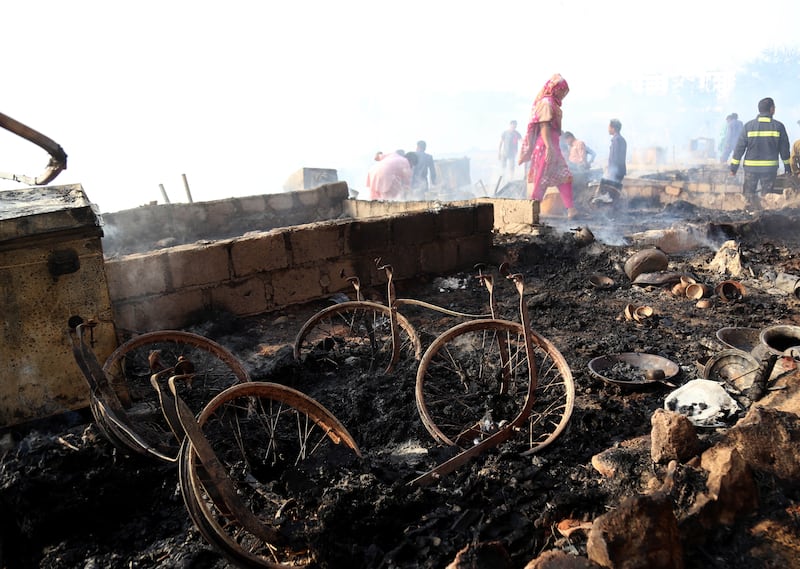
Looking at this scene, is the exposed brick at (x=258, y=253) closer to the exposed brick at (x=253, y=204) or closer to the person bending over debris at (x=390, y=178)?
the exposed brick at (x=253, y=204)

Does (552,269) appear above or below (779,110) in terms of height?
below

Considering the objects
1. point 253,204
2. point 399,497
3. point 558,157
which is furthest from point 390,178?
point 399,497

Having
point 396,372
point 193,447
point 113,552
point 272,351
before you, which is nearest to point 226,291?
point 272,351

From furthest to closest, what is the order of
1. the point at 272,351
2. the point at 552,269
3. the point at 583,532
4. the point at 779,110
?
the point at 779,110, the point at 552,269, the point at 272,351, the point at 583,532

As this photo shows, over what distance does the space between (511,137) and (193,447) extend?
Result: 21.6 meters

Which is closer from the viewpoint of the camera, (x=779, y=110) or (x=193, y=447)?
(x=193, y=447)

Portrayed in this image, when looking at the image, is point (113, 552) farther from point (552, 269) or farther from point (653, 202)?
point (653, 202)

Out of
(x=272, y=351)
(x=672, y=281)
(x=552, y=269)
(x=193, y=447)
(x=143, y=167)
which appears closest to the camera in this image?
(x=193, y=447)

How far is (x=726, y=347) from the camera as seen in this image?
5.14 meters

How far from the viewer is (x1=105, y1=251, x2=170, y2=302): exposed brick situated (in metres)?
5.74

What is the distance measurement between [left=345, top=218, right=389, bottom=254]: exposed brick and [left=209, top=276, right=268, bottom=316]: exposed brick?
131 cm

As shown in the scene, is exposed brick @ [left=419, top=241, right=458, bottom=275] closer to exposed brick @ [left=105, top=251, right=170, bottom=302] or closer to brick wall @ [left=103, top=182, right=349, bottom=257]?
exposed brick @ [left=105, top=251, right=170, bottom=302]

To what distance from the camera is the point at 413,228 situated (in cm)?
762

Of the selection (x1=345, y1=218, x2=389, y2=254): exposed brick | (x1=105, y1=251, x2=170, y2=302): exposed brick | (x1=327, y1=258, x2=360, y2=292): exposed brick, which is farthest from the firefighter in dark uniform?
(x1=105, y1=251, x2=170, y2=302): exposed brick
